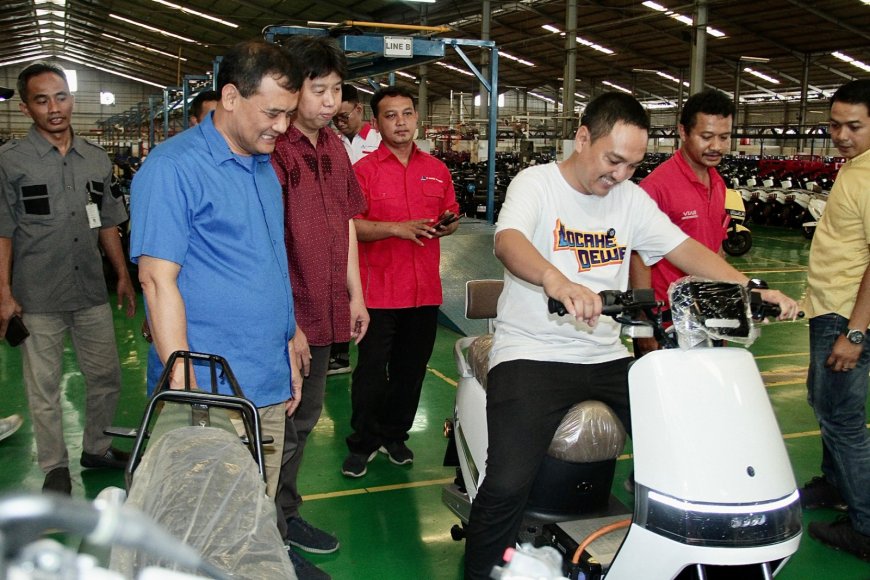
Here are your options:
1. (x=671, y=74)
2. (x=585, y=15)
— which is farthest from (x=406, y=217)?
(x=671, y=74)

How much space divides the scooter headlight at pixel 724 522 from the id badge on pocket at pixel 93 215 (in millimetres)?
2682

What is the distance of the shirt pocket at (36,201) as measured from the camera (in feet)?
10.7

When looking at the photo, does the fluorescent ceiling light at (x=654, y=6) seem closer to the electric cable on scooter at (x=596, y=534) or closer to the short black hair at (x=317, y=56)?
the short black hair at (x=317, y=56)

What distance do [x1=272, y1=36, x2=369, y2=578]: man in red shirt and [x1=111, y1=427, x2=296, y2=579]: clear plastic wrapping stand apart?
1.26 meters

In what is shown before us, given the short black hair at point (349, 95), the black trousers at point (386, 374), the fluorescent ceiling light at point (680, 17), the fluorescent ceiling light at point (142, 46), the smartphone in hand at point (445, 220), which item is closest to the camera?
the smartphone in hand at point (445, 220)

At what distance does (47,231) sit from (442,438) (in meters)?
2.20

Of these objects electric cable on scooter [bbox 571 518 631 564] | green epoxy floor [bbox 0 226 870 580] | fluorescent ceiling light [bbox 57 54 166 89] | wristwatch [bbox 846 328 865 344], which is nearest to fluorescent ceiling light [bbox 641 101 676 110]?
fluorescent ceiling light [bbox 57 54 166 89]

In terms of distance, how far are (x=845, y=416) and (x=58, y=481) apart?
3184 mm

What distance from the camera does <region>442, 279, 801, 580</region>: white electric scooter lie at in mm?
1759

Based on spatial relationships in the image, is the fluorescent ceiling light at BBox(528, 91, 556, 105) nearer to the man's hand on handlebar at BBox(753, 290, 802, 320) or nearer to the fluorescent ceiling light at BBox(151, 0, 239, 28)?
the fluorescent ceiling light at BBox(151, 0, 239, 28)

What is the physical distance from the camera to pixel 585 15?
73.7ft

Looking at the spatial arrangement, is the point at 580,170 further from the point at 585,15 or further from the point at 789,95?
the point at 789,95

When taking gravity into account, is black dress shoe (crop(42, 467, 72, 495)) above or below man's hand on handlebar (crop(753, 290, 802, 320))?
below

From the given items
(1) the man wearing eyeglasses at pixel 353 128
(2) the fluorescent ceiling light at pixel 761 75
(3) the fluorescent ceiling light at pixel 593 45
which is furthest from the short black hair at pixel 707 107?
(2) the fluorescent ceiling light at pixel 761 75
